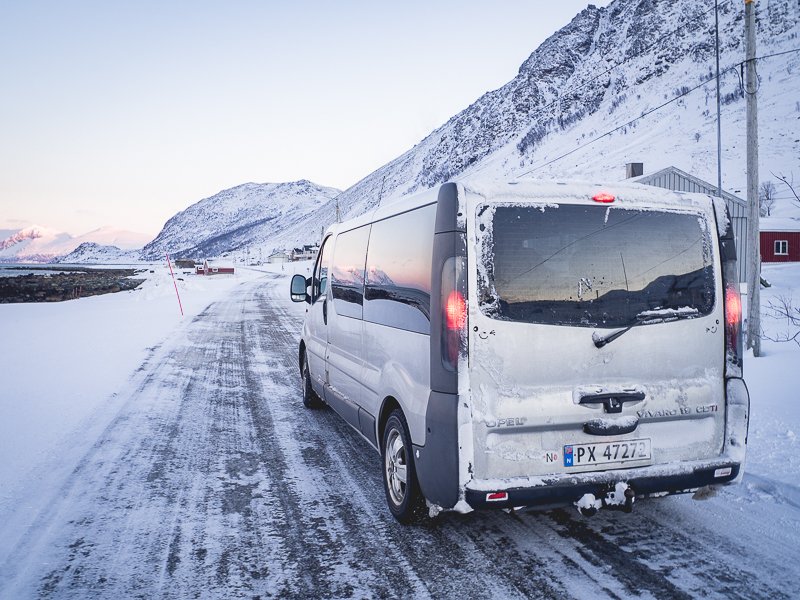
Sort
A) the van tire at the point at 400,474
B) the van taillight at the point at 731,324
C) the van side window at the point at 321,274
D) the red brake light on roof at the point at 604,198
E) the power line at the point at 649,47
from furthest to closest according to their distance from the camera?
the power line at the point at 649,47, the van side window at the point at 321,274, the van tire at the point at 400,474, the van taillight at the point at 731,324, the red brake light on roof at the point at 604,198

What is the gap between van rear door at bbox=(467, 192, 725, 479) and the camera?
3053 millimetres

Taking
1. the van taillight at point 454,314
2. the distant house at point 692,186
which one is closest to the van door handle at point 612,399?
the van taillight at point 454,314

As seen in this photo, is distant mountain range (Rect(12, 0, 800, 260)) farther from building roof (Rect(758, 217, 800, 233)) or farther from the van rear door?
building roof (Rect(758, 217, 800, 233))

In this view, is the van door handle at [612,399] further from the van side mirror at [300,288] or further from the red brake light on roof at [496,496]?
the van side mirror at [300,288]

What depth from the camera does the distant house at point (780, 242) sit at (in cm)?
3525

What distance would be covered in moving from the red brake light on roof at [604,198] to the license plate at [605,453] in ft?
4.55

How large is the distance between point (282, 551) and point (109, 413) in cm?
414

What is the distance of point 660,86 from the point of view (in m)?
109

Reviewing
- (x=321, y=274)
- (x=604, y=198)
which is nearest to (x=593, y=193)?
(x=604, y=198)

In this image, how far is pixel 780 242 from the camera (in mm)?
35500

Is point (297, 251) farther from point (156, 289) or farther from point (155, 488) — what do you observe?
point (155, 488)

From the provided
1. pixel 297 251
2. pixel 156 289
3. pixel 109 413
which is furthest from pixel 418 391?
pixel 297 251

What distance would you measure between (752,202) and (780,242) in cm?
3264

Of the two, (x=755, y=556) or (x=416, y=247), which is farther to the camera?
(x=416, y=247)
